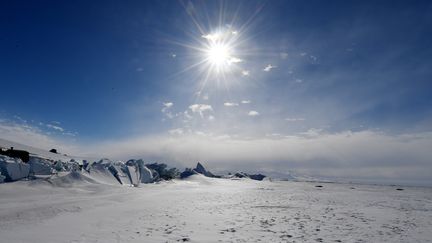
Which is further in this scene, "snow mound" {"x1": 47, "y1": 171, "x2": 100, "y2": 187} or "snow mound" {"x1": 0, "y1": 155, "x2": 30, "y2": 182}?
"snow mound" {"x1": 47, "y1": 171, "x2": 100, "y2": 187}

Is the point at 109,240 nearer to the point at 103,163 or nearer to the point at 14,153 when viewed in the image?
the point at 14,153

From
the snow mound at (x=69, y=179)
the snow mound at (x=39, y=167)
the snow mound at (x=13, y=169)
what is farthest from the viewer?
the snow mound at (x=39, y=167)

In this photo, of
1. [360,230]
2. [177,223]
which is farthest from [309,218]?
[177,223]

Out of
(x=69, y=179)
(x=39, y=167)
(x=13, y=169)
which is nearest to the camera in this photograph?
(x=13, y=169)

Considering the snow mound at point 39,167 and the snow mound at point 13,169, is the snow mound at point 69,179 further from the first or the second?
the snow mound at point 13,169

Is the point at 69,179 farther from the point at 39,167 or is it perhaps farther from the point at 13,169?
the point at 13,169

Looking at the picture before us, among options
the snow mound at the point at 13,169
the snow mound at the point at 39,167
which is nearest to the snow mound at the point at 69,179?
the snow mound at the point at 39,167

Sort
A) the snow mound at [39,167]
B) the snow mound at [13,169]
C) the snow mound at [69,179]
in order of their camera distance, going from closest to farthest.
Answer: the snow mound at [13,169] < the snow mound at [69,179] < the snow mound at [39,167]

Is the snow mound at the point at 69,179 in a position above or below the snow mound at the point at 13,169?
below

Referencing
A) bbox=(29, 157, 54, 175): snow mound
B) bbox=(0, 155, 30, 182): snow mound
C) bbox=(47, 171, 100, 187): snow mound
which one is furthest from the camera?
bbox=(29, 157, 54, 175): snow mound

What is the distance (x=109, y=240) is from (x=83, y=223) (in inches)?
159

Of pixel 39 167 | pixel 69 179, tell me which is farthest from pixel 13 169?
pixel 69 179

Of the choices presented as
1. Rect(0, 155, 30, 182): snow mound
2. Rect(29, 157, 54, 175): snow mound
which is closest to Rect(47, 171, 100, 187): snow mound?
Rect(29, 157, 54, 175): snow mound

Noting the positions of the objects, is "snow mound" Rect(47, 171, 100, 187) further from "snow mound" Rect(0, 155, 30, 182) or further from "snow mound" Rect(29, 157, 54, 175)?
"snow mound" Rect(0, 155, 30, 182)
